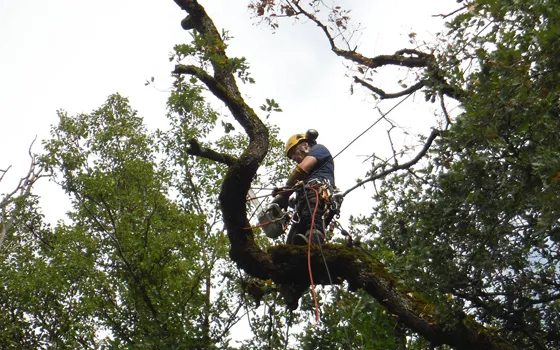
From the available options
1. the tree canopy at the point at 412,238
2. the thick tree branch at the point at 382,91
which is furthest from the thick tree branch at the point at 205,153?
the thick tree branch at the point at 382,91

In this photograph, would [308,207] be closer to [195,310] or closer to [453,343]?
[453,343]

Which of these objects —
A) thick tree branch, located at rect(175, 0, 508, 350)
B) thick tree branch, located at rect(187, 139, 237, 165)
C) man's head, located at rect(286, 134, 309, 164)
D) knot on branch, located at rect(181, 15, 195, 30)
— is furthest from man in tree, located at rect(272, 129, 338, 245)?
knot on branch, located at rect(181, 15, 195, 30)

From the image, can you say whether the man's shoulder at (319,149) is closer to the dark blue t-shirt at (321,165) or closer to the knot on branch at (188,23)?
the dark blue t-shirt at (321,165)

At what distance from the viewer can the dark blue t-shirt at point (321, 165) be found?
673 centimetres

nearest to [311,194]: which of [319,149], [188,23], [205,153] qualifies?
[319,149]

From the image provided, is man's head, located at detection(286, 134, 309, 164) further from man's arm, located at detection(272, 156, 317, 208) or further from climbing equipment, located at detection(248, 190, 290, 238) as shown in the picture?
climbing equipment, located at detection(248, 190, 290, 238)

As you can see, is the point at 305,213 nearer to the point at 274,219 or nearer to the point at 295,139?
the point at 274,219

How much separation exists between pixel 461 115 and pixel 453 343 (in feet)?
5.19

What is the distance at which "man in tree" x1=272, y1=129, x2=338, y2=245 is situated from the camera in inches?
253

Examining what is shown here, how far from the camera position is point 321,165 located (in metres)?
6.77

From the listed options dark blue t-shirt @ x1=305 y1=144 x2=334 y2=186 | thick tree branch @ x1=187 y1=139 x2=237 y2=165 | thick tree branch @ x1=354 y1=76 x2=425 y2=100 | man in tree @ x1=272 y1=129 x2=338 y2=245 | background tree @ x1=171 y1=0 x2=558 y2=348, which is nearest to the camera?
background tree @ x1=171 y1=0 x2=558 y2=348

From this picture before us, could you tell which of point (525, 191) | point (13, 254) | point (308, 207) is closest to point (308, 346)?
point (308, 207)

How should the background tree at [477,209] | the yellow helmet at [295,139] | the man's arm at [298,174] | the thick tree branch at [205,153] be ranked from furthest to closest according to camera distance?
the yellow helmet at [295,139], the man's arm at [298,174], the thick tree branch at [205,153], the background tree at [477,209]

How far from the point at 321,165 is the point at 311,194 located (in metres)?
0.37
